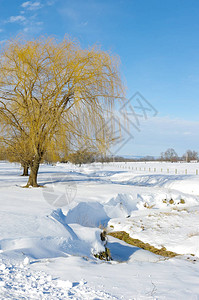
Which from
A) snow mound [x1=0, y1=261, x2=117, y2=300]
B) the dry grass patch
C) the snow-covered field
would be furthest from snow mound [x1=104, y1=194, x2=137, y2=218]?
snow mound [x1=0, y1=261, x2=117, y2=300]

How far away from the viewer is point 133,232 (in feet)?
20.4

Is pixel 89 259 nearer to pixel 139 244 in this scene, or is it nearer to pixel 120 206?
pixel 139 244

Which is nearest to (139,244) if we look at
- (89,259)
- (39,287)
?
(89,259)

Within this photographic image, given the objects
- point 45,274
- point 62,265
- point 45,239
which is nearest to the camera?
point 45,274

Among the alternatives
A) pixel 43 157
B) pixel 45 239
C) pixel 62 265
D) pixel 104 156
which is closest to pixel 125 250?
pixel 45 239

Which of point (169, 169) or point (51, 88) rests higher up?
point (51, 88)

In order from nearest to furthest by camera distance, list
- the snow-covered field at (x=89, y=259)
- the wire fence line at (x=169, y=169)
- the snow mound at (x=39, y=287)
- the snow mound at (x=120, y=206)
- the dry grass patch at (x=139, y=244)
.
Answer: the snow mound at (x=39, y=287) → the snow-covered field at (x=89, y=259) → the dry grass patch at (x=139, y=244) → the snow mound at (x=120, y=206) → the wire fence line at (x=169, y=169)

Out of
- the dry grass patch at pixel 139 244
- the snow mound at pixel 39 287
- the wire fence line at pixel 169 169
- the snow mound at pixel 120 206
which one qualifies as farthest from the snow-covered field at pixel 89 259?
the wire fence line at pixel 169 169

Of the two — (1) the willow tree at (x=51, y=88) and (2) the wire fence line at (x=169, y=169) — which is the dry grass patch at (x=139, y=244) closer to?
(1) the willow tree at (x=51, y=88)

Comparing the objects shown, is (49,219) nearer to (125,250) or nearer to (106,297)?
(125,250)

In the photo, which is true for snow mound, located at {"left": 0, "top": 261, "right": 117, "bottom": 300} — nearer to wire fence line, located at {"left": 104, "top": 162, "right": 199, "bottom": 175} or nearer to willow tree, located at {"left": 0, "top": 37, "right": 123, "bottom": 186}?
willow tree, located at {"left": 0, "top": 37, "right": 123, "bottom": 186}

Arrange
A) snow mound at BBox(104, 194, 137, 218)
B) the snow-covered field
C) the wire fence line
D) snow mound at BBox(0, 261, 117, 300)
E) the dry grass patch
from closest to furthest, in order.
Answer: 1. snow mound at BBox(0, 261, 117, 300)
2. the snow-covered field
3. the dry grass patch
4. snow mound at BBox(104, 194, 137, 218)
5. the wire fence line

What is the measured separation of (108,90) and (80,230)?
25.7 ft

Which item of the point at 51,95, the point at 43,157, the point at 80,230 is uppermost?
the point at 51,95
